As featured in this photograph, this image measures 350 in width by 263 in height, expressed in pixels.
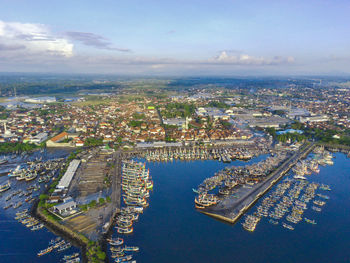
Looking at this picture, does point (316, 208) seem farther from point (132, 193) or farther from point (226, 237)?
point (132, 193)

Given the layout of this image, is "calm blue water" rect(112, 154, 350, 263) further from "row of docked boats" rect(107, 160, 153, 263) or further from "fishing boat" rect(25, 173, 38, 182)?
"fishing boat" rect(25, 173, 38, 182)

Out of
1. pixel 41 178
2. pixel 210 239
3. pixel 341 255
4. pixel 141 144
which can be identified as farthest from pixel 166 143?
pixel 341 255

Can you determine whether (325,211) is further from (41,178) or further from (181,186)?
(41,178)

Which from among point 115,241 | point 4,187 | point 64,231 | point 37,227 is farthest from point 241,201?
point 4,187

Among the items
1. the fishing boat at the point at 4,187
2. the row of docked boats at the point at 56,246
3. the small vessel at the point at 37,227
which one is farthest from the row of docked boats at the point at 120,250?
the fishing boat at the point at 4,187

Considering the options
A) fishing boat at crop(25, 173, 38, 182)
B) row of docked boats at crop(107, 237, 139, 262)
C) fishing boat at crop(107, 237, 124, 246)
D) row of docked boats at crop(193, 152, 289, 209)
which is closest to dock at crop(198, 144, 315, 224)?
row of docked boats at crop(193, 152, 289, 209)

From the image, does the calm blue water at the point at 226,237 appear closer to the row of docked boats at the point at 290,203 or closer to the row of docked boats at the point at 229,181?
the row of docked boats at the point at 290,203
